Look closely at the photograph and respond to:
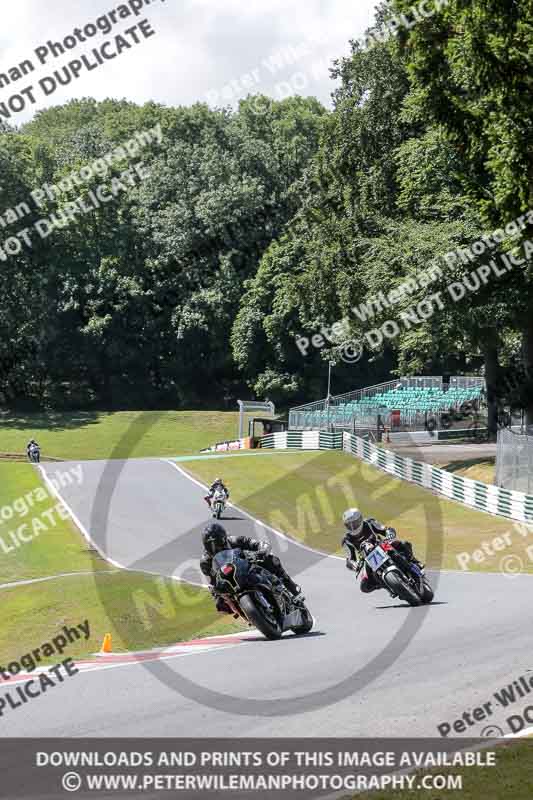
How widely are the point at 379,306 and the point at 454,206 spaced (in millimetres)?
5031

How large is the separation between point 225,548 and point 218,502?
65.0 feet

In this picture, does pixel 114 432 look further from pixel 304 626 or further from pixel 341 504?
pixel 304 626

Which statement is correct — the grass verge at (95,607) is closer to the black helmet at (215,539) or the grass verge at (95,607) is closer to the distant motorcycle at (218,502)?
the black helmet at (215,539)

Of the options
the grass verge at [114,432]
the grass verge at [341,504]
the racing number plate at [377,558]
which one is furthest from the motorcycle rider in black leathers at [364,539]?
the grass verge at [114,432]

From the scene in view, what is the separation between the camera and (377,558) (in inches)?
642

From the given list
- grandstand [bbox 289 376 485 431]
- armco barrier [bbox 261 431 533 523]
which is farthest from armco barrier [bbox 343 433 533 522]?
grandstand [bbox 289 376 485 431]

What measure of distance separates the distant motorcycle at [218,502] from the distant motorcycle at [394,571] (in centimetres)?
1682

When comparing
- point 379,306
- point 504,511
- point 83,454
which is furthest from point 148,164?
point 504,511

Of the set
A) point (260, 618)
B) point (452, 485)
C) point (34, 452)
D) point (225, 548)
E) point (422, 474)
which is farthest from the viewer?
point (34, 452)

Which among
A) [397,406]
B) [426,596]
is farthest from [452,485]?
[397,406]

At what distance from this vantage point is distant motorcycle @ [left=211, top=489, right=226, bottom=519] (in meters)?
33.2

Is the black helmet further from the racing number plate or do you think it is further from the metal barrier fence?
the metal barrier fence

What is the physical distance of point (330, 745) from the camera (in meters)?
8.55

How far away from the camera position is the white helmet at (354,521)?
54.1 feet
